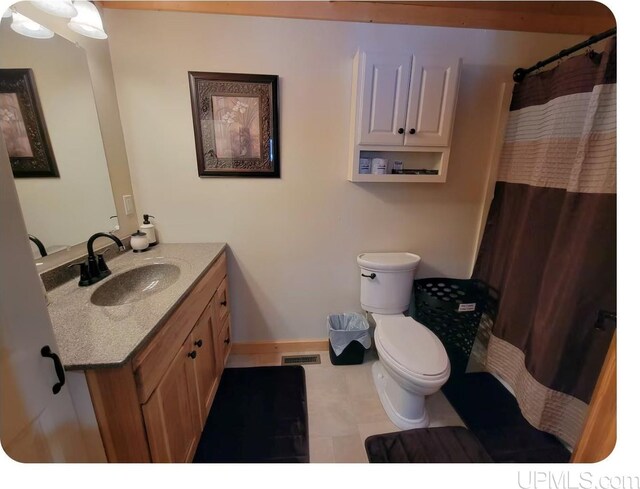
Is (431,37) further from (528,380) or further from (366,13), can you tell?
(528,380)

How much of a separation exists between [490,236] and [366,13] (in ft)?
5.27

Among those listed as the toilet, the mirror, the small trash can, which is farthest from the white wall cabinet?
the mirror

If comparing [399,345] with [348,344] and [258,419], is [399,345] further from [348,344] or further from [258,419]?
[258,419]

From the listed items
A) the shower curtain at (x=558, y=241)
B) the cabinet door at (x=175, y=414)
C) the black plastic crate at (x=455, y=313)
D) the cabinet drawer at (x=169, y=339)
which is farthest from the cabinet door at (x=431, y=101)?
the cabinet door at (x=175, y=414)

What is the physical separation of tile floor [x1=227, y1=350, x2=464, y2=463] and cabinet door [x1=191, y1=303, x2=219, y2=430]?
17.7 inches

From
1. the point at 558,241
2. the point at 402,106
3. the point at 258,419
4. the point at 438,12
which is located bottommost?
the point at 258,419

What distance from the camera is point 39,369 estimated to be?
56 cm

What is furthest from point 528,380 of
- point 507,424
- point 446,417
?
point 446,417

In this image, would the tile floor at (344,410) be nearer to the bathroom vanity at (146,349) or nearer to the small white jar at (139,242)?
the bathroom vanity at (146,349)

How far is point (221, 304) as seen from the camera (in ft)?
5.15

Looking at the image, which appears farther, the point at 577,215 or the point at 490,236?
the point at 490,236

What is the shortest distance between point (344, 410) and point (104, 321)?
130 centimetres

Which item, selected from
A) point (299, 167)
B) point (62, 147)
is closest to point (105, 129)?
point (62, 147)

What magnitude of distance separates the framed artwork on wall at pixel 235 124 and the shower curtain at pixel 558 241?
1488 millimetres
